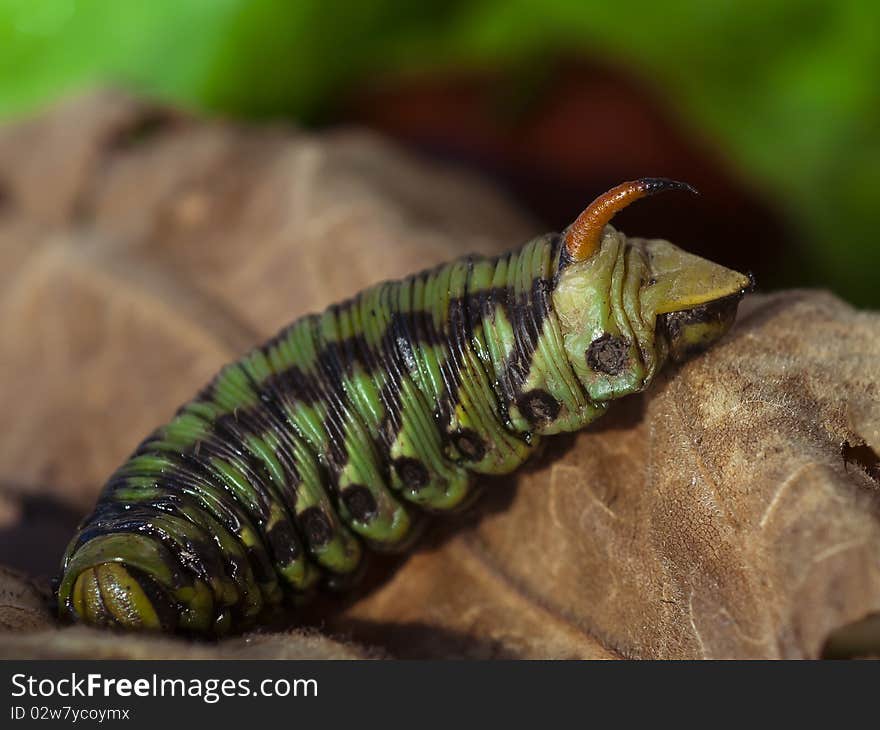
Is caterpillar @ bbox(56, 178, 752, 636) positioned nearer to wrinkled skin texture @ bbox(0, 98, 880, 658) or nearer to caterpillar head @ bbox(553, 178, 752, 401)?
caterpillar head @ bbox(553, 178, 752, 401)

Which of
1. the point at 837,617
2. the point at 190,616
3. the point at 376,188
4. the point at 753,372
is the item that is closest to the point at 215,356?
the point at 376,188

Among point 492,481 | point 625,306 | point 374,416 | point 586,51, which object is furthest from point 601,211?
point 586,51

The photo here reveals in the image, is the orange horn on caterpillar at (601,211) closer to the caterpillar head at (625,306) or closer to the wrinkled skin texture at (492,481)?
the caterpillar head at (625,306)

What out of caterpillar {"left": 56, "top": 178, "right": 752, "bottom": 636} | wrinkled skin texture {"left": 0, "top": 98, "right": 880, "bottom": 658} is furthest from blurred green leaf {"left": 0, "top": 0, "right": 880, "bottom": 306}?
caterpillar {"left": 56, "top": 178, "right": 752, "bottom": 636}

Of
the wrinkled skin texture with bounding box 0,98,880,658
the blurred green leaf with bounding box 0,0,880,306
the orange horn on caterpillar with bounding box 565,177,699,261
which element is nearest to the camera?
the wrinkled skin texture with bounding box 0,98,880,658

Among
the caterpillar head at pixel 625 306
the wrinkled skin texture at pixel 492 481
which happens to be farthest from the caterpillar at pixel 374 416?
the wrinkled skin texture at pixel 492 481

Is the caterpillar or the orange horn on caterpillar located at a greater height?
the orange horn on caterpillar

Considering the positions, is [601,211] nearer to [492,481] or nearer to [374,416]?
[374,416]
